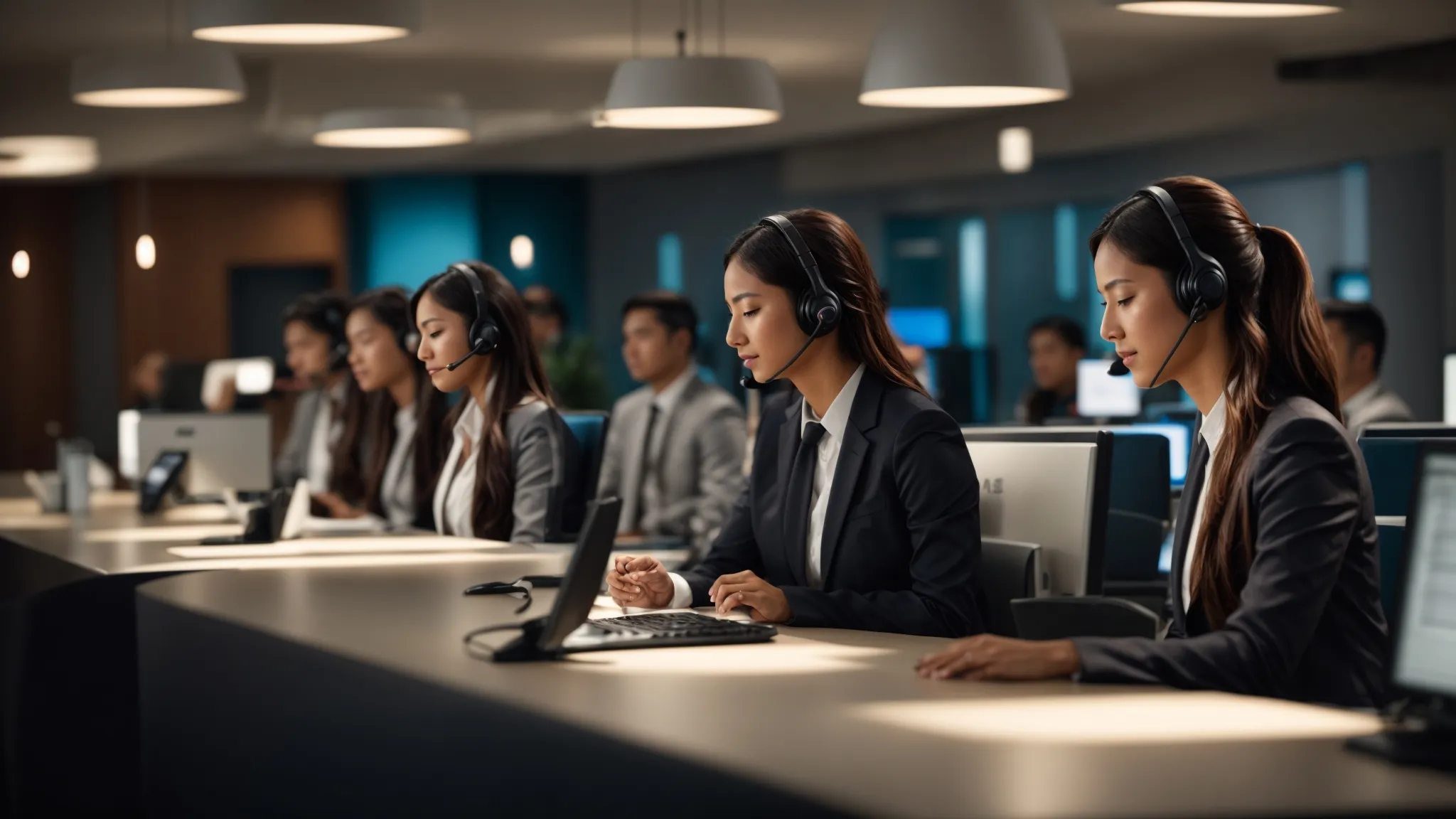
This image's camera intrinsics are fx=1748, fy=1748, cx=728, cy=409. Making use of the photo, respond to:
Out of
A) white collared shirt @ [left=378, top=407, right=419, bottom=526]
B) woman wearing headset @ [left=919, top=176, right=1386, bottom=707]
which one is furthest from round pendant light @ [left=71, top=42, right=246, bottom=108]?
woman wearing headset @ [left=919, top=176, right=1386, bottom=707]

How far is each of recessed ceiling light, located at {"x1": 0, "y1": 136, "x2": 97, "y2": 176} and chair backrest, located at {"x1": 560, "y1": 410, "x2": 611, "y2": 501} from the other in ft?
25.7

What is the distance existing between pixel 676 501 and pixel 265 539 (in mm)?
2535

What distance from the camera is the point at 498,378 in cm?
462

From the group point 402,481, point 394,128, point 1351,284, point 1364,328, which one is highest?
point 394,128

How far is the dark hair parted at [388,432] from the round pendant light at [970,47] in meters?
1.65

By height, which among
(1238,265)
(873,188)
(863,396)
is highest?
(873,188)

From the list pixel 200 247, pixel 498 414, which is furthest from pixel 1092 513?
pixel 200 247

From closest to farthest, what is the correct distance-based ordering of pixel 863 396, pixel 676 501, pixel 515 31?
pixel 863 396
pixel 676 501
pixel 515 31

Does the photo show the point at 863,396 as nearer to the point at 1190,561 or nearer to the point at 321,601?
the point at 1190,561

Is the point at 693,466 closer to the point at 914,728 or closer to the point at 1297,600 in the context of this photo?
the point at 1297,600

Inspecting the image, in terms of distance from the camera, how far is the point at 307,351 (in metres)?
7.08

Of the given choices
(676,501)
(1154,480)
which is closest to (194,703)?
(1154,480)

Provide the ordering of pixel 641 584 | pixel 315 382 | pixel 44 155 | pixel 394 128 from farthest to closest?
1. pixel 44 155
2. pixel 394 128
3. pixel 315 382
4. pixel 641 584

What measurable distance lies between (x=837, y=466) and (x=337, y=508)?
3.02 metres
